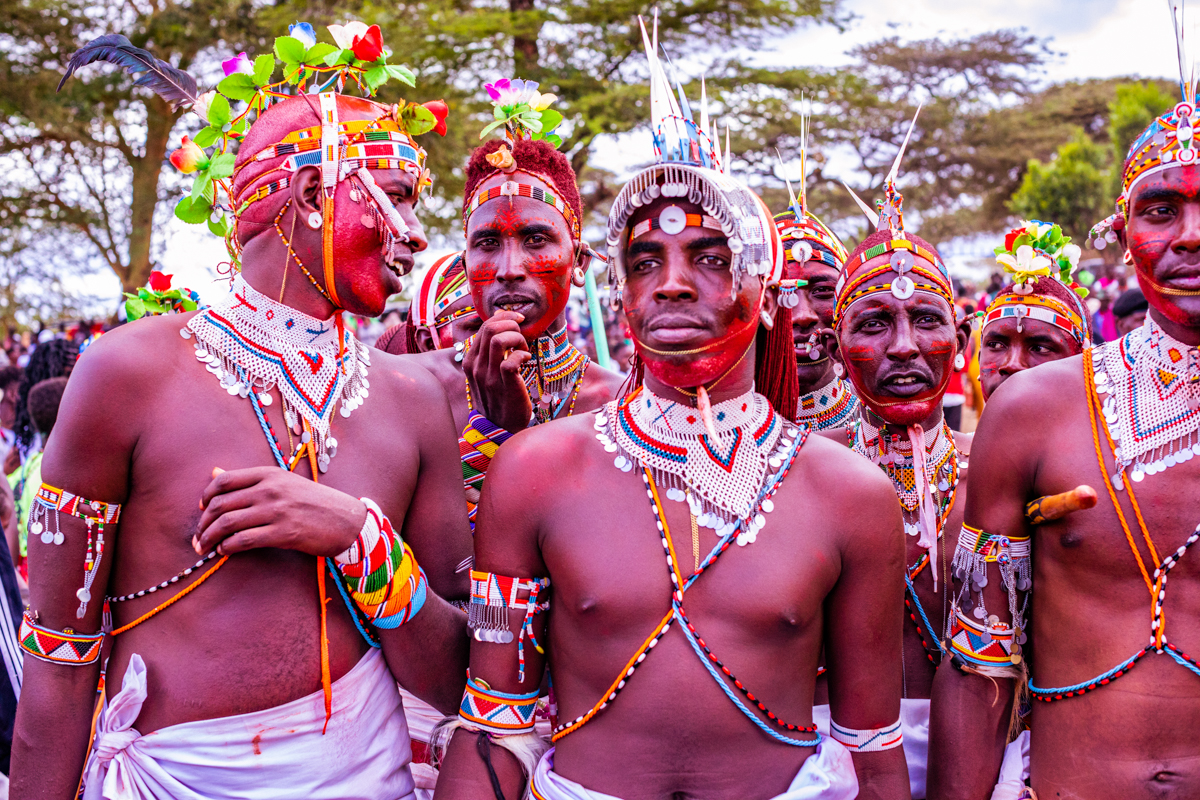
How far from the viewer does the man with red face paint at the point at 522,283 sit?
3428mm

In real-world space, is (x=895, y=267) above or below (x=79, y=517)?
above

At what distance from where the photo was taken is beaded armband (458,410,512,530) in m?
3.61

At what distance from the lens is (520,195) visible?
360cm

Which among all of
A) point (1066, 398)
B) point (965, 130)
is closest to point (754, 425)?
point (1066, 398)

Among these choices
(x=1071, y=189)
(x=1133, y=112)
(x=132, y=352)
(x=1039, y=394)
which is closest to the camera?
(x=132, y=352)

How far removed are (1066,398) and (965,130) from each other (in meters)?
34.1

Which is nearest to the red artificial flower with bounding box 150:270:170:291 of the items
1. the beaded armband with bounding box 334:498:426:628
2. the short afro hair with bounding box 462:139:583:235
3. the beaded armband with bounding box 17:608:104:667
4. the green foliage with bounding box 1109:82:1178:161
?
the short afro hair with bounding box 462:139:583:235

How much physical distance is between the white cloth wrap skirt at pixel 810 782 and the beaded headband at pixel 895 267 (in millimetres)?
1712

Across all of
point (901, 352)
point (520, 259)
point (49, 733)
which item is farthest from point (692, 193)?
point (49, 733)

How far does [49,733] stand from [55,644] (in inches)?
8.4

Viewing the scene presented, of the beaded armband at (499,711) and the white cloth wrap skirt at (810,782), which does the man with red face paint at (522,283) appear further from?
the white cloth wrap skirt at (810,782)

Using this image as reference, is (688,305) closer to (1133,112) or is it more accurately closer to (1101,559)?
(1101,559)

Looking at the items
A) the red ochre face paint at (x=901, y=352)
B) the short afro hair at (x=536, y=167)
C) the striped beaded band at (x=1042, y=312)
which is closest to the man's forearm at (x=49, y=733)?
the short afro hair at (x=536, y=167)

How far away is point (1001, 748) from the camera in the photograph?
2768 mm
